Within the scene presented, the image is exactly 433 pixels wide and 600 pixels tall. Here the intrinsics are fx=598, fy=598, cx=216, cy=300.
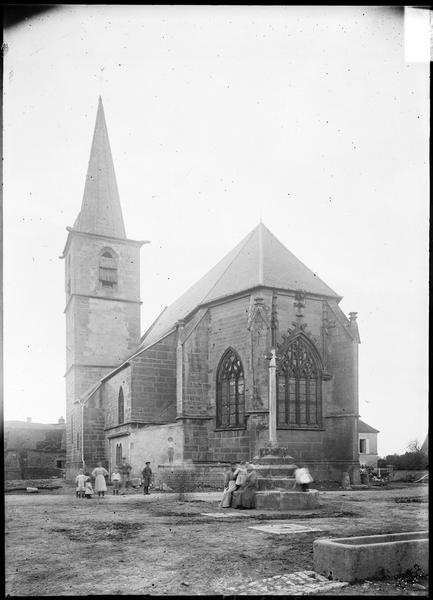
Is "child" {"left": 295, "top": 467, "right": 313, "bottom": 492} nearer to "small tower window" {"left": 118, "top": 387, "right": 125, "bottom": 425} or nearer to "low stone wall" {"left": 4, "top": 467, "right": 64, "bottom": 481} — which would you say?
"small tower window" {"left": 118, "top": 387, "right": 125, "bottom": 425}

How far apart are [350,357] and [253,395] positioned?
476 cm

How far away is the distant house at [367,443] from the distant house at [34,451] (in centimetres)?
2272

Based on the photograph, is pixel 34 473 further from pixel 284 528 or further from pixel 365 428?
pixel 284 528

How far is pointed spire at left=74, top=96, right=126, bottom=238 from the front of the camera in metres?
38.5

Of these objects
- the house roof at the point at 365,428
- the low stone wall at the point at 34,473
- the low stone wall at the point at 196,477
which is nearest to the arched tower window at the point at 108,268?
the low stone wall at the point at 34,473

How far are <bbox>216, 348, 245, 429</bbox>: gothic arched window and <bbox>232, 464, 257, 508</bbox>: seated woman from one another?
8990mm

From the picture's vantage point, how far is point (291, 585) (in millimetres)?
6039

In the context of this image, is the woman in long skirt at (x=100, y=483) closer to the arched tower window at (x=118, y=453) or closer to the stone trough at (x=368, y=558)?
the arched tower window at (x=118, y=453)

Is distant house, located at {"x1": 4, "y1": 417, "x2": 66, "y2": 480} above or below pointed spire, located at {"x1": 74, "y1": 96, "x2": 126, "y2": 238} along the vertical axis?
below

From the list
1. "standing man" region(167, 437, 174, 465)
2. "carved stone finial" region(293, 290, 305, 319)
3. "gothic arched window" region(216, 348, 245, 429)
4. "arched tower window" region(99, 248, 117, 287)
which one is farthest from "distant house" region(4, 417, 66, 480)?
"carved stone finial" region(293, 290, 305, 319)

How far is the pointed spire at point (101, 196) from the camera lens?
126 ft

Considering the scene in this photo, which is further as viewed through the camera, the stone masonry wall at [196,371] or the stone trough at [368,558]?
the stone masonry wall at [196,371]

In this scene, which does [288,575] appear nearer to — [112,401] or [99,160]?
[112,401]

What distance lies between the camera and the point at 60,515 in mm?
13156
